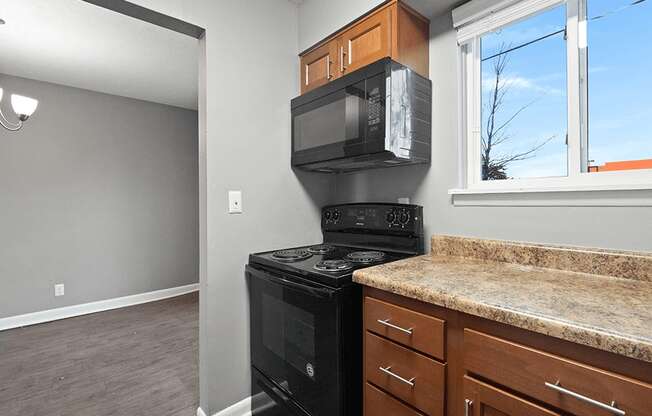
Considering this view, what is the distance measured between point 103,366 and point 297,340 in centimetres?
187

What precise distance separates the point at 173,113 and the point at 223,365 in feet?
11.7

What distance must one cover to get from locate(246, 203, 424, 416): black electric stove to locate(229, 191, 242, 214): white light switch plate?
0.27 metres

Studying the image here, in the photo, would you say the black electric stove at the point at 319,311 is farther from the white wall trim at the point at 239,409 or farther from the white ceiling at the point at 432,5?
the white ceiling at the point at 432,5

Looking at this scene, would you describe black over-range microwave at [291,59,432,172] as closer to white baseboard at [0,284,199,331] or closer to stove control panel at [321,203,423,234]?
stove control panel at [321,203,423,234]

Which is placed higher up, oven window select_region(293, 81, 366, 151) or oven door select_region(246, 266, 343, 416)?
oven window select_region(293, 81, 366, 151)

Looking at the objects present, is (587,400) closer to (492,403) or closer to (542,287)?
(492,403)

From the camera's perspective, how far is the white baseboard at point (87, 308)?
9.90 ft

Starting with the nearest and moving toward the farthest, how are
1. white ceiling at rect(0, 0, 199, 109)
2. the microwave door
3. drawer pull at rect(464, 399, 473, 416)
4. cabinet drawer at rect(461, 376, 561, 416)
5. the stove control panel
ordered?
cabinet drawer at rect(461, 376, 561, 416)
drawer pull at rect(464, 399, 473, 416)
the microwave door
the stove control panel
white ceiling at rect(0, 0, 199, 109)

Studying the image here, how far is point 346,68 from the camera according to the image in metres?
1.61

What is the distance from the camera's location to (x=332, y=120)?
5.22 ft

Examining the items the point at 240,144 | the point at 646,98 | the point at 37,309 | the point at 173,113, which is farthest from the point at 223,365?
the point at 173,113

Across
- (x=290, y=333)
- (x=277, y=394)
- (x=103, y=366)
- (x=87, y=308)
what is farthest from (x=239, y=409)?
(x=87, y=308)

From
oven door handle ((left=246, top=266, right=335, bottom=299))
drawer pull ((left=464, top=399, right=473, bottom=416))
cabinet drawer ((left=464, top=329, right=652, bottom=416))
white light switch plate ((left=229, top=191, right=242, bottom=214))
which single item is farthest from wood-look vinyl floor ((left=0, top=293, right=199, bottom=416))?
cabinet drawer ((left=464, top=329, right=652, bottom=416))

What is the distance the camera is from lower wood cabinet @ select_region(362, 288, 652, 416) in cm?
62
